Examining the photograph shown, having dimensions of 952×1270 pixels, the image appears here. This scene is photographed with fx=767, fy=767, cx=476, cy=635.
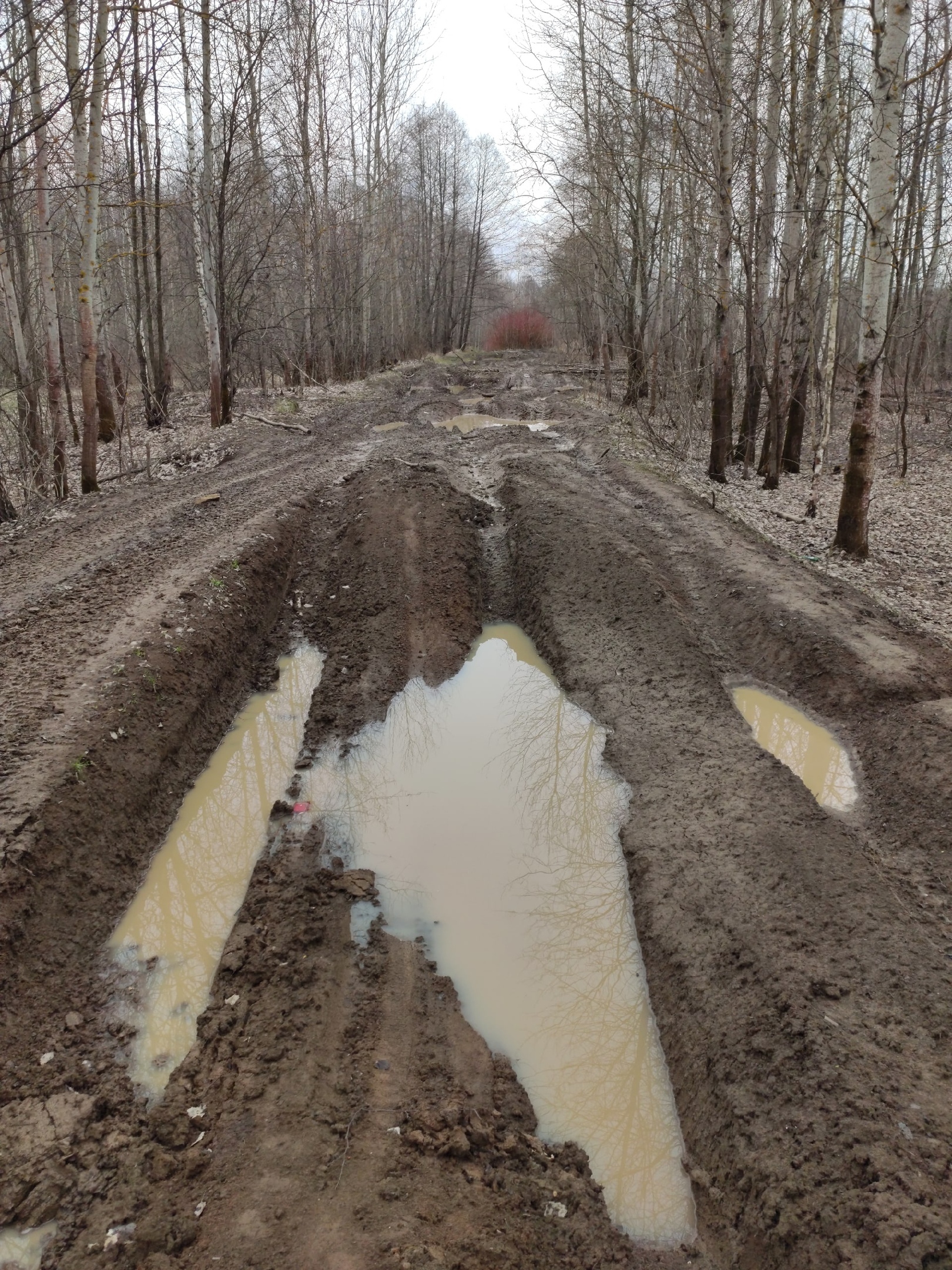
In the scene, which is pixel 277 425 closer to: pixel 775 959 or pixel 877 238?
pixel 877 238

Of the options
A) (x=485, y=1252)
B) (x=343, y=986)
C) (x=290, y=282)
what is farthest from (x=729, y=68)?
(x=290, y=282)

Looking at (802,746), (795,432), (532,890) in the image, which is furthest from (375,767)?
(795,432)

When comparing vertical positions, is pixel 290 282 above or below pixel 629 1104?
above

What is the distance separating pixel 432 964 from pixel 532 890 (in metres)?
0.86

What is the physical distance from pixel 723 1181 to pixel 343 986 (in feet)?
6.32

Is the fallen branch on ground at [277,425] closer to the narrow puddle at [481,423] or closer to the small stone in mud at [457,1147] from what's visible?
the narrow puddle at [481,423]

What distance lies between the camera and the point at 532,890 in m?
4.73

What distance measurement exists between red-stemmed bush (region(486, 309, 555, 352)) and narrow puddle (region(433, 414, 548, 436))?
36339 mm

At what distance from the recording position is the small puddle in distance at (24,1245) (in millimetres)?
2641

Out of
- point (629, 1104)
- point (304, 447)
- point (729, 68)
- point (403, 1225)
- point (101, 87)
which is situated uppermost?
point (729, 68)

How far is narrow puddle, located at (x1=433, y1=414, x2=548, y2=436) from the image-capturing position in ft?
54.0

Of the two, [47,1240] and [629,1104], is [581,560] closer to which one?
[629,1104]

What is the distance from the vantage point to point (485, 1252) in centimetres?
269

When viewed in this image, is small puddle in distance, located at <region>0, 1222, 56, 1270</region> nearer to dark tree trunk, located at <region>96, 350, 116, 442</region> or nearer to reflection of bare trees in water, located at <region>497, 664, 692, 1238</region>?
reflection of bare trees in water, located at <region>497, 664, 692, 1238</region>
